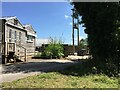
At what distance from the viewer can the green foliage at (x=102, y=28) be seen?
1958 centimetres

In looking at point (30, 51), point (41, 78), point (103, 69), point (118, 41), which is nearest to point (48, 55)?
point (30, 51)

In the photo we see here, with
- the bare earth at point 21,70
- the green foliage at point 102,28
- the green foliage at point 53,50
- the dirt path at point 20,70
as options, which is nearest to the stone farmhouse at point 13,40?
the green foliage at point 53,50

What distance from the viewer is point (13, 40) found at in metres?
29.7

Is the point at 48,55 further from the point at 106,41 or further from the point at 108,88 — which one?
the point at 108,88

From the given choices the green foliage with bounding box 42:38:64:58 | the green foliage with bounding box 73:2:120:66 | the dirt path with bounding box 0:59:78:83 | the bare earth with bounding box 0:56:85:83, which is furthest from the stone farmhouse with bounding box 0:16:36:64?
the green foliage with bounding box 73:2:120:66

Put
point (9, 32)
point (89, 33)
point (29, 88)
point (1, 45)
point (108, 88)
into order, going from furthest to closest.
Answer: point (9, 32)
point (1, 45)
point (89, 33)
point (108, 88)
point (29, 88)

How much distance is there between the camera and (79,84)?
11719 millimetres

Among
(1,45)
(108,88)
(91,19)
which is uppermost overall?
(91,19)

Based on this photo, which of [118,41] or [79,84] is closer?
[79,84]

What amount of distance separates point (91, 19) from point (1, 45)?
29.0 feet

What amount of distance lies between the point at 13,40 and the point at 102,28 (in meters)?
12.3

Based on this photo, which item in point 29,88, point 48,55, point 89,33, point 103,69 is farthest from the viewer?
point 48,55

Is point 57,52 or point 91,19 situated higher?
point 91,19

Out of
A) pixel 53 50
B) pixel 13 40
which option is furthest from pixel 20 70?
pixel 53 50
